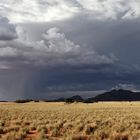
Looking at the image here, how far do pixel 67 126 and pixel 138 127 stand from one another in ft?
16.7

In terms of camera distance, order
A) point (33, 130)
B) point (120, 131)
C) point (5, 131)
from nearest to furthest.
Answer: point (120, 131), point (5, 131), point (33, 130)

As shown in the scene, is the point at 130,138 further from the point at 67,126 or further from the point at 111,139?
the point at 67,126

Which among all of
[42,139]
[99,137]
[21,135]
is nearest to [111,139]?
[99,137]

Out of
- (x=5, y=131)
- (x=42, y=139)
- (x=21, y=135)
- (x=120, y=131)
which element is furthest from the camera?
(x=5, y=131)

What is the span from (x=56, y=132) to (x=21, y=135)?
2.93 metres

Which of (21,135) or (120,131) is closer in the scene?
(21,135)

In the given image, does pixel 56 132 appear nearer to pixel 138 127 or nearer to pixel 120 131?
pixel 120 131

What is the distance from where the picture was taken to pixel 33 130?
29.7 m

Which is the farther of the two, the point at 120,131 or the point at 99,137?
the point at 120,131

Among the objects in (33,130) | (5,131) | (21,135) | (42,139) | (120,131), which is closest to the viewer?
(42,139)

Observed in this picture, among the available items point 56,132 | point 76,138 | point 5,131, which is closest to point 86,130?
point 56,132

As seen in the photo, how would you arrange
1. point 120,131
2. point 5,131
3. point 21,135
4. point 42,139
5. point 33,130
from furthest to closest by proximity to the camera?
point 33,130 < point 5,131 < point 120,131 < point 21,135 < point 42,139

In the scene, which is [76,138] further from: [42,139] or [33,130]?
[33,130]

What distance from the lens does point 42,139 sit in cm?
2181
